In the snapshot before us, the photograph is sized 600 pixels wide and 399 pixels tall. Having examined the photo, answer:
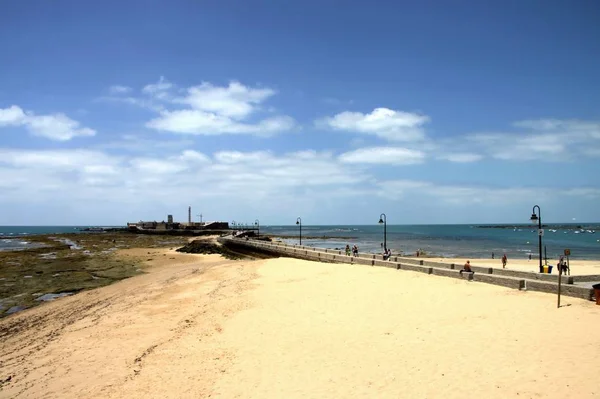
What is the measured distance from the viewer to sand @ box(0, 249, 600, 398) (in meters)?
8.77

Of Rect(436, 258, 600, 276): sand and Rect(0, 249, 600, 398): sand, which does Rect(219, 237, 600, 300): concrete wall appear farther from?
Rect(436, 258, 600, 276): sand

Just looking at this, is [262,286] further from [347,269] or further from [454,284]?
[454,284]

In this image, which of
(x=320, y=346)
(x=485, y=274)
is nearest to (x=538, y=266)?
(x=485, y=274)

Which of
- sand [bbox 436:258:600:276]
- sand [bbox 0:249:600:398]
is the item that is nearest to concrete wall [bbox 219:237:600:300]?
sand [bbox 0:249:600:398]

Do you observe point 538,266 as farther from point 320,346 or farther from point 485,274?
point 320,346

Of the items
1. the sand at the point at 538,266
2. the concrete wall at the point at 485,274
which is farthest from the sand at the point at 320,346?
the sand at the point at 538,266

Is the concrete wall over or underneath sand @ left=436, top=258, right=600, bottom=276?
over

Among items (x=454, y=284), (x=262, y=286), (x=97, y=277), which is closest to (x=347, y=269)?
(x=262, y=286)

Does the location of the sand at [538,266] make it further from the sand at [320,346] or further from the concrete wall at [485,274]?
the sand at [320,346]

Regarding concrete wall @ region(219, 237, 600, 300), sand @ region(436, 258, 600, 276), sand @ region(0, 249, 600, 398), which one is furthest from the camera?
sand @ region(436, 258, 600, 276)

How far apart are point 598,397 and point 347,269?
1823 centimetres

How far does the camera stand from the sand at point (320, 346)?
8766 millimetres

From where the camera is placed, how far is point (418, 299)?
52.3 feet

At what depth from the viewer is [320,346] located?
1136cm
